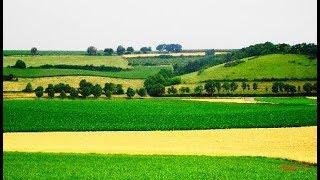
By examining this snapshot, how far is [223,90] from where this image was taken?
273ft

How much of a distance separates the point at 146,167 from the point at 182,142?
10218 millimetres

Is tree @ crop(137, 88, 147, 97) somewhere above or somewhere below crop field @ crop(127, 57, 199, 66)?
below

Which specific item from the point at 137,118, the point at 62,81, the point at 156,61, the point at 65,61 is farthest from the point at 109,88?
the point at 156,61

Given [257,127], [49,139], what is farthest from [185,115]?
[49,139]

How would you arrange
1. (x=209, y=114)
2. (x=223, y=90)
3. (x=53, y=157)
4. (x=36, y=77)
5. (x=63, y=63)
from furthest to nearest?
(x=63, y=63) → (x=36, y=77) → (x=223, y=90) → (x=209, y=114) → (x=53, y=157)

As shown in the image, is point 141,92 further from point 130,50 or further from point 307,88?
point 130,50

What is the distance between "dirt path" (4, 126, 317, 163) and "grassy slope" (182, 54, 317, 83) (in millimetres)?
57616

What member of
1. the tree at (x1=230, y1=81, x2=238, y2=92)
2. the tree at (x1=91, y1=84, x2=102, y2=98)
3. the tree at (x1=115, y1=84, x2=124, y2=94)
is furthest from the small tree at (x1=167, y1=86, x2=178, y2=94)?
the tree at (x1=91, y1=84, x2=102, y2=98)

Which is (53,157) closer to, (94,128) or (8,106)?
(94,128)

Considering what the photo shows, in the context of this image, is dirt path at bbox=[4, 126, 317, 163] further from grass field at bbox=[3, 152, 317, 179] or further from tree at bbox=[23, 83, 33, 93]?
tree at bbox=[23, 83, 33, 93]

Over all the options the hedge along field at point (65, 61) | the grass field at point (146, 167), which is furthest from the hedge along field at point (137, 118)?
the hedge along field at point (65, 61)

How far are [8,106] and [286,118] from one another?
31.2 metres

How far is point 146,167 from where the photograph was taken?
2145 centimetres

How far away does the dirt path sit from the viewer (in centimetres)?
2794
